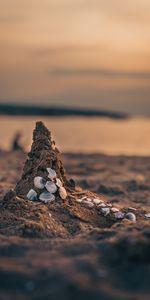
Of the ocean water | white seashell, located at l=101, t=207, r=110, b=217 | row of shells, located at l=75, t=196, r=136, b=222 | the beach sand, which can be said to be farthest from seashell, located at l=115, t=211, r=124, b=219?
the ocean water

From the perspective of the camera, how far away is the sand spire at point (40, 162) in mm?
9039

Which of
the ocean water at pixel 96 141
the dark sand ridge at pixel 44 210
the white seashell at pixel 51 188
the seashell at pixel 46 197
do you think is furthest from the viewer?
the ocean water at pixel 96 141

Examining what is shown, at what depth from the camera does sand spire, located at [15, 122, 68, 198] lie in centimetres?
904

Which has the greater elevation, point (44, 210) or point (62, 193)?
point (62, 193)

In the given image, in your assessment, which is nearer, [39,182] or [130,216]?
[39,182]

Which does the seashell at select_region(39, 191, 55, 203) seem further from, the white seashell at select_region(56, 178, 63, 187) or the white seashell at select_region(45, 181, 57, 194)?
the white seashell at select_region(56, 178, 63, 187)

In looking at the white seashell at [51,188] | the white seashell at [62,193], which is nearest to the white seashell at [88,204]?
the white seashell at [62,193]

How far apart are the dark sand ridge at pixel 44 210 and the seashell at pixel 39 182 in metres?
0.10

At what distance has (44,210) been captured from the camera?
8297 millimetres

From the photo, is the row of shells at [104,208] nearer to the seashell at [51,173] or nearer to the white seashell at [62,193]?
the white seashell at [62,193]

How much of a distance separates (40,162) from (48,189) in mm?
496

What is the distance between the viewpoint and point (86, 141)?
30016 millimetres

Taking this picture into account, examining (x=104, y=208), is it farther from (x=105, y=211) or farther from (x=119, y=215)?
(x=119, y=215)

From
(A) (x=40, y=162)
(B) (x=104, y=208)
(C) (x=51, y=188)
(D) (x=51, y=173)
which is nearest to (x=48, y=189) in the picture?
(C) (x=51, y=188)
